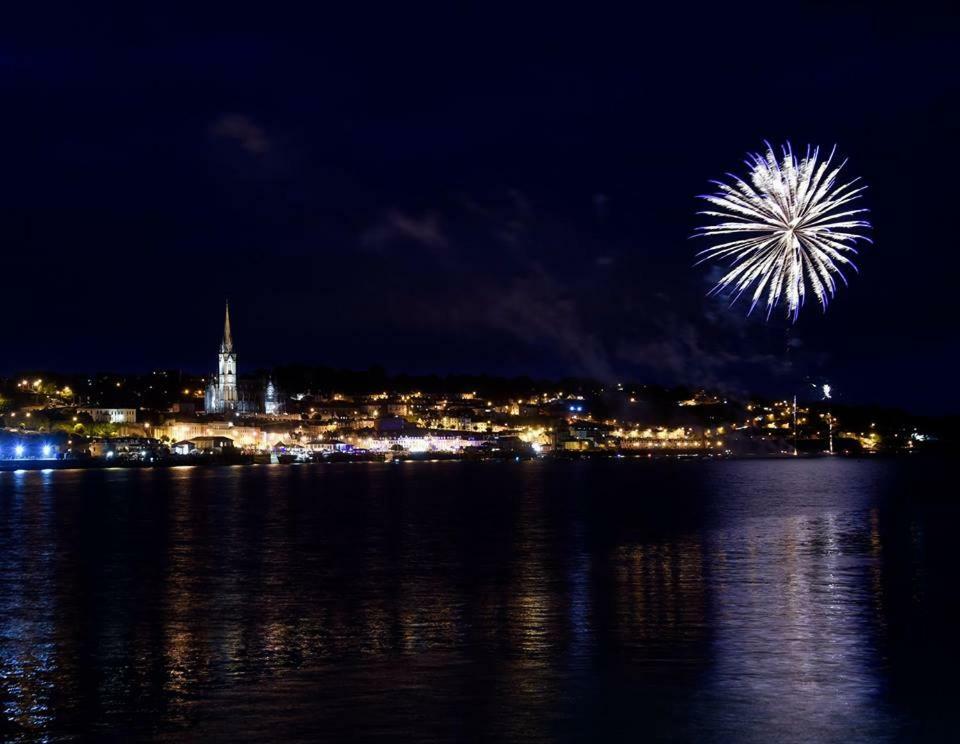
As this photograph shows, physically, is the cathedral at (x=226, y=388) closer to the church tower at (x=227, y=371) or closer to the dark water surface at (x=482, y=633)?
the church tower at (x=227, y=371)

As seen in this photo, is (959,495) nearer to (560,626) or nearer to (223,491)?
(223,491)

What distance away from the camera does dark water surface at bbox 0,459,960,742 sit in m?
12.6

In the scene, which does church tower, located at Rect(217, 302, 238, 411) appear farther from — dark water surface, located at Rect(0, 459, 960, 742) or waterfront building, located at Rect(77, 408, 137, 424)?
dark water surface, located at Rect(0, 459, 960, 742)

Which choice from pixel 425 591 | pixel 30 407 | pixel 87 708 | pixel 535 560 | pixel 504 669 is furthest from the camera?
pixel 30 407

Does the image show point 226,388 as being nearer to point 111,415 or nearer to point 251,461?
point 111,415

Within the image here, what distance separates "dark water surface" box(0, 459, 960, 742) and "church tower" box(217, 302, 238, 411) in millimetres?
149601

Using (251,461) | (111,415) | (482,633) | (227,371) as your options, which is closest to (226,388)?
(227,371)

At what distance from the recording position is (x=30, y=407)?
16662 centimetres

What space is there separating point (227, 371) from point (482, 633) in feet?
588

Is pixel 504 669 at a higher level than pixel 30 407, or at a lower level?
lower

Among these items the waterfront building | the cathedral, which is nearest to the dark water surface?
the waterfront building

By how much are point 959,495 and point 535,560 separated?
151ft

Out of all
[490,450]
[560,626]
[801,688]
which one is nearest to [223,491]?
[560,626]

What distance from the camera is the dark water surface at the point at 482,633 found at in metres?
12.6
